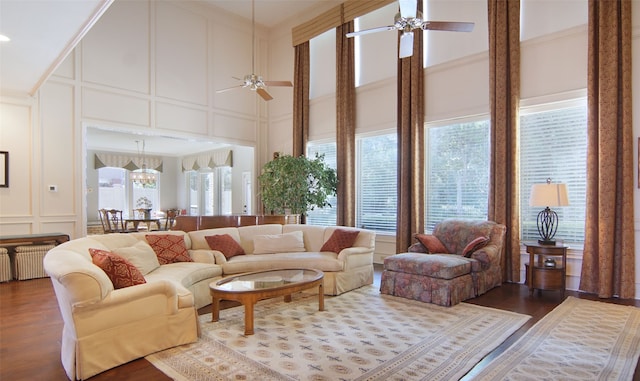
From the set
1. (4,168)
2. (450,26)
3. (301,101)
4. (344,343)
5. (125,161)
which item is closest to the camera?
(344,343)

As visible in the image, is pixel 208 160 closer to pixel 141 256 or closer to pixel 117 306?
pixel 141 256

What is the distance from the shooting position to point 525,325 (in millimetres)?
3463

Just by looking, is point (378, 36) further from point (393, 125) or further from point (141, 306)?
point (141, 306)

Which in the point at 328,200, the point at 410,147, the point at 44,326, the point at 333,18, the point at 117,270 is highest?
the point at 333,18

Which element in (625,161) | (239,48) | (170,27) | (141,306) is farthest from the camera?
(239,48)

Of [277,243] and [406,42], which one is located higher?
[406,42]

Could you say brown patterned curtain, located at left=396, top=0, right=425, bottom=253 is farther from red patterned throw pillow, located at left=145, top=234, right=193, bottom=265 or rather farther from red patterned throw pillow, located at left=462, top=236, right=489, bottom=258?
red patterned throw pillow, located at left=145, top=234, right=193, bottom=265

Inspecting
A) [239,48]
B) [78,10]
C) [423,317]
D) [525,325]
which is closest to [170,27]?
[239,48]

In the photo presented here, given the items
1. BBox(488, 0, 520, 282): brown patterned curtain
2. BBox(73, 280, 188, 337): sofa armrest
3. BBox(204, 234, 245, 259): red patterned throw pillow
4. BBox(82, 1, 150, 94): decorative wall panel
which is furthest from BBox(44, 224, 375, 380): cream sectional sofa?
BBox(488, 0, 520, 282): brown patterned curtain

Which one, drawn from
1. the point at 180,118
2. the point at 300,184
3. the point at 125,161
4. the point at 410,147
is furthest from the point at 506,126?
the point at 125,161

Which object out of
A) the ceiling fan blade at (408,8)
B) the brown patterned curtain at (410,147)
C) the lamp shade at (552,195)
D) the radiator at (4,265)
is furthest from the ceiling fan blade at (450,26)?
the radiator at (4,265)

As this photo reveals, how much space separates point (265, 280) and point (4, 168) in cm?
490

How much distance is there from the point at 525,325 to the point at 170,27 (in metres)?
7.80

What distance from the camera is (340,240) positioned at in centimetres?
510
